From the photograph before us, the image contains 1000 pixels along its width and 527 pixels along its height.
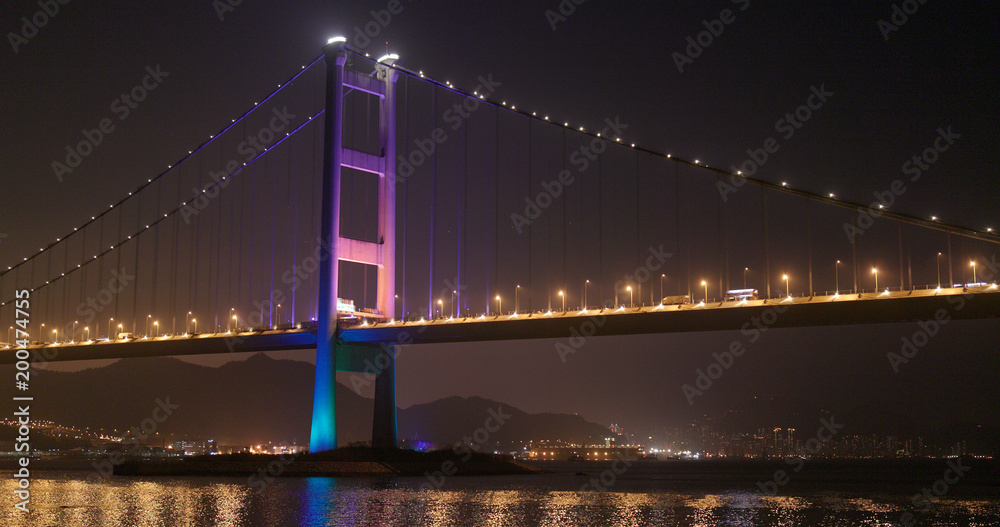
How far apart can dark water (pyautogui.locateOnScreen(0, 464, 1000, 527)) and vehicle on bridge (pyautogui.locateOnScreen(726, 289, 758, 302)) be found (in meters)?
6.38

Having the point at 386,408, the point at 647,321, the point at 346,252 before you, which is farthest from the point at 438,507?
the point at 346,252

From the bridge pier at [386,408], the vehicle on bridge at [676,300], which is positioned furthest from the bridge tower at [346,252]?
the vehicle on bridge at [676,300]

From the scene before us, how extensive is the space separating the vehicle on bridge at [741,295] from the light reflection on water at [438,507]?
639 centimetres

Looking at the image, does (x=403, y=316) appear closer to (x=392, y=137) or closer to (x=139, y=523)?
(x=392, y=137)

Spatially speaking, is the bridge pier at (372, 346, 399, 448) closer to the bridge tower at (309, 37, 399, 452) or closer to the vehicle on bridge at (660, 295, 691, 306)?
the bridge tower at (309, 37, 399, 452)

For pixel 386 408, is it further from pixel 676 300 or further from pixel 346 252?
pixel 676 300

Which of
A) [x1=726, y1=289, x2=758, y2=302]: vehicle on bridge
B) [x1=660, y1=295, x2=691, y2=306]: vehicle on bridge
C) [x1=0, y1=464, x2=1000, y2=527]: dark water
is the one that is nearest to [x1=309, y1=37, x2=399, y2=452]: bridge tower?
[x1=0, y1=464, x2=1000, y2=527]: dark water

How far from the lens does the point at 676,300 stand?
34750mm

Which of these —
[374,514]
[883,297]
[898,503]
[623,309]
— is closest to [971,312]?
[883,297]

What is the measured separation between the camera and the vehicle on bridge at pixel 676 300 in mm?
34406

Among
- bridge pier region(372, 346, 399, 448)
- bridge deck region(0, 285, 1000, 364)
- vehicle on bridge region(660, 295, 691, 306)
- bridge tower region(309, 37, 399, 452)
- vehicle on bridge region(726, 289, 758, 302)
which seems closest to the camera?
bridge deck region(0, 285, 1000, 364)

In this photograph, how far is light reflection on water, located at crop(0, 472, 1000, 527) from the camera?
967 inches

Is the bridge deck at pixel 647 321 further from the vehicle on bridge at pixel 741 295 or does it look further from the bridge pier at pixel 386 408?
the bridge pier at pixel 386 408

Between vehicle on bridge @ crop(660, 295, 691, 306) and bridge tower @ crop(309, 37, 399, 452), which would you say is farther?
bridge tower @ crop(309, 37, 399, 452)
